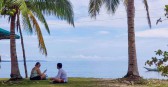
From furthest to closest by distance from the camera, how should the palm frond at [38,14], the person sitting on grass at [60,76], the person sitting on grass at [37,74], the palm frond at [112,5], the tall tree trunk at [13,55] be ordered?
the palm frond at [112,5] → the tall tree trunk at [13,55] → the person sitting on grass at [37,74] → the palm frond at [38,14] → the person sitting on grass at [60,76]

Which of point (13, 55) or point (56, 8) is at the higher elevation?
point (56, 8)

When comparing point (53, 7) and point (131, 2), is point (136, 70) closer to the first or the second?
point (131, 2)

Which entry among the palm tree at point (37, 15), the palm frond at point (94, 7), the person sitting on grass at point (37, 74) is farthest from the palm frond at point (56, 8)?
the person sitting on grass at point (37, 74)

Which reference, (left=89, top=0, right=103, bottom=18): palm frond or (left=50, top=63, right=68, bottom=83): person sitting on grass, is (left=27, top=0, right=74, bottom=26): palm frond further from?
(left=50, top=63, right=68, bottom=83): person sitting on grass

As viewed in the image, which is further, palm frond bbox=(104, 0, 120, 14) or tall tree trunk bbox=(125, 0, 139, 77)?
palm frond bbox=(104, 0, 120, 14)

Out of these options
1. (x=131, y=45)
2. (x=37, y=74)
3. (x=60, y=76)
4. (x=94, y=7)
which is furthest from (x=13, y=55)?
(x=131, y=45)

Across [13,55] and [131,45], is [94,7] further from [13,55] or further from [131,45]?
[13,55]

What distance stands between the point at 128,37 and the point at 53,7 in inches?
143

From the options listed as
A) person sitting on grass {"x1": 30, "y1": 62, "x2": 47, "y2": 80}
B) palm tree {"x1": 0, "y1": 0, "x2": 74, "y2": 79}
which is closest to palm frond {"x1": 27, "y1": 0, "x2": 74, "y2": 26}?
palm tree {"x1": 0, "y1": 0, "x2": 74, "y2": 79}

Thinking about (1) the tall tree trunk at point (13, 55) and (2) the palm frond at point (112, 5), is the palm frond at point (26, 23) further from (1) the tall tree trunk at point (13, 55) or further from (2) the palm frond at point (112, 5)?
(2) the palm frond at point (112, 5)

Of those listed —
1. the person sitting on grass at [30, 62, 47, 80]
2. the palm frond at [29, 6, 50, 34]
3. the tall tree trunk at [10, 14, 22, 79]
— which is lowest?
the person sitting on grass at [30, 62, 47, 80]

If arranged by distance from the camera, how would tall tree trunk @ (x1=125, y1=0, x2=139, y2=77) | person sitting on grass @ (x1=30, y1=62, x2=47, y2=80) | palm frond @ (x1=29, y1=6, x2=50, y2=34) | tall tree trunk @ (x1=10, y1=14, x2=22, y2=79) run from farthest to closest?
tall tree trunk @ (x1=10, y1=14, x2=22, y2=79) → person sitting on grass @ (x1=30, y1=62, x2=47, y2=80) → palm frond @ (x1=29, y1=6, x2=50, y2=34) → tall tree trunk @ (x1=125, y1=0, x2=139, y2=77)

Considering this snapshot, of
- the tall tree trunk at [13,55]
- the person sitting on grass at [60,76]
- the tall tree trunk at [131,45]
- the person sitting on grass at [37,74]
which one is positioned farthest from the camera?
the tall tree trunk at [13,55]

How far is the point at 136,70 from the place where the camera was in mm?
18578
